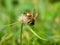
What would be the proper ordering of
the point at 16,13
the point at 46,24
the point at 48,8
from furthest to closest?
the point at 48,8 → the point at 16,13 → the point at 46,24

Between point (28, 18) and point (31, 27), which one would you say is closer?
point (28, 18)

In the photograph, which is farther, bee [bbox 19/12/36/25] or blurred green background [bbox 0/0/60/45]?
blurred green background [bbox 0/0/60/45]

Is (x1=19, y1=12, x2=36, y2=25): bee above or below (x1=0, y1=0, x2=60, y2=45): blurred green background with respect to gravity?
above

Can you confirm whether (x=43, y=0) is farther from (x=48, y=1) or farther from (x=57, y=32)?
(x=57, y=32)

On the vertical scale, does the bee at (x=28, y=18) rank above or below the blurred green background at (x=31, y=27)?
above

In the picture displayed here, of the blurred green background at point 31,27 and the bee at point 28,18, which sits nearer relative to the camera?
the bee at point 28,18

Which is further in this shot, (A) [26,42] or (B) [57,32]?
(B) [57,32]

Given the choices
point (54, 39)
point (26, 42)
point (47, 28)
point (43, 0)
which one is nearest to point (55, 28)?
point (47, 28)

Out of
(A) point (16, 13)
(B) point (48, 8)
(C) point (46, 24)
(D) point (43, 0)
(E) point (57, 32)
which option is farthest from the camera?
(D) point (43, 0)
